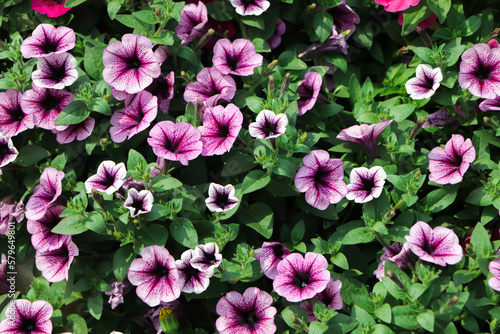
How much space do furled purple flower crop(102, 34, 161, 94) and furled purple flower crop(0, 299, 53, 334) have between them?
0.88m

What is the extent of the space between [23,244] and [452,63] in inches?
77.2

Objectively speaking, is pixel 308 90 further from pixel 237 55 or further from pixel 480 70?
pixel 480 70

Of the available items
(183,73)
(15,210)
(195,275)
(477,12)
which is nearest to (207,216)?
(195,275)

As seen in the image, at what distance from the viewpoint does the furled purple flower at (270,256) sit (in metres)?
1.96

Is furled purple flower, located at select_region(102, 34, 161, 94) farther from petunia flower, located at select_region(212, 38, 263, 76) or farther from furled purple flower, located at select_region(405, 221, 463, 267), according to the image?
furled purple flower, located at select_region(405, 221, 463, 267)

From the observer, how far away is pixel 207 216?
216 centimetres

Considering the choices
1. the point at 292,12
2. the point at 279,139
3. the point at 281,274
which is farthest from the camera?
the point at 292,12

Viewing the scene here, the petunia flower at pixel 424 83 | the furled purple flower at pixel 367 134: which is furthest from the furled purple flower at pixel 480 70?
the furled purple flower at pixel 367 134

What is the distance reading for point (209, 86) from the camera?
2242mm

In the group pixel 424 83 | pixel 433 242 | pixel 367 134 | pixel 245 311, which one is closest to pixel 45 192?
pixel 245 311

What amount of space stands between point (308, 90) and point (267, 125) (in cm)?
45

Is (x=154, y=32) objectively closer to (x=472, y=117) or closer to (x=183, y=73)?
(x=183, y=73)

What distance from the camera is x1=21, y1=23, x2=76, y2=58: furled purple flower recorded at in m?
2.15

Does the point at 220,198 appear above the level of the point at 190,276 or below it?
above
